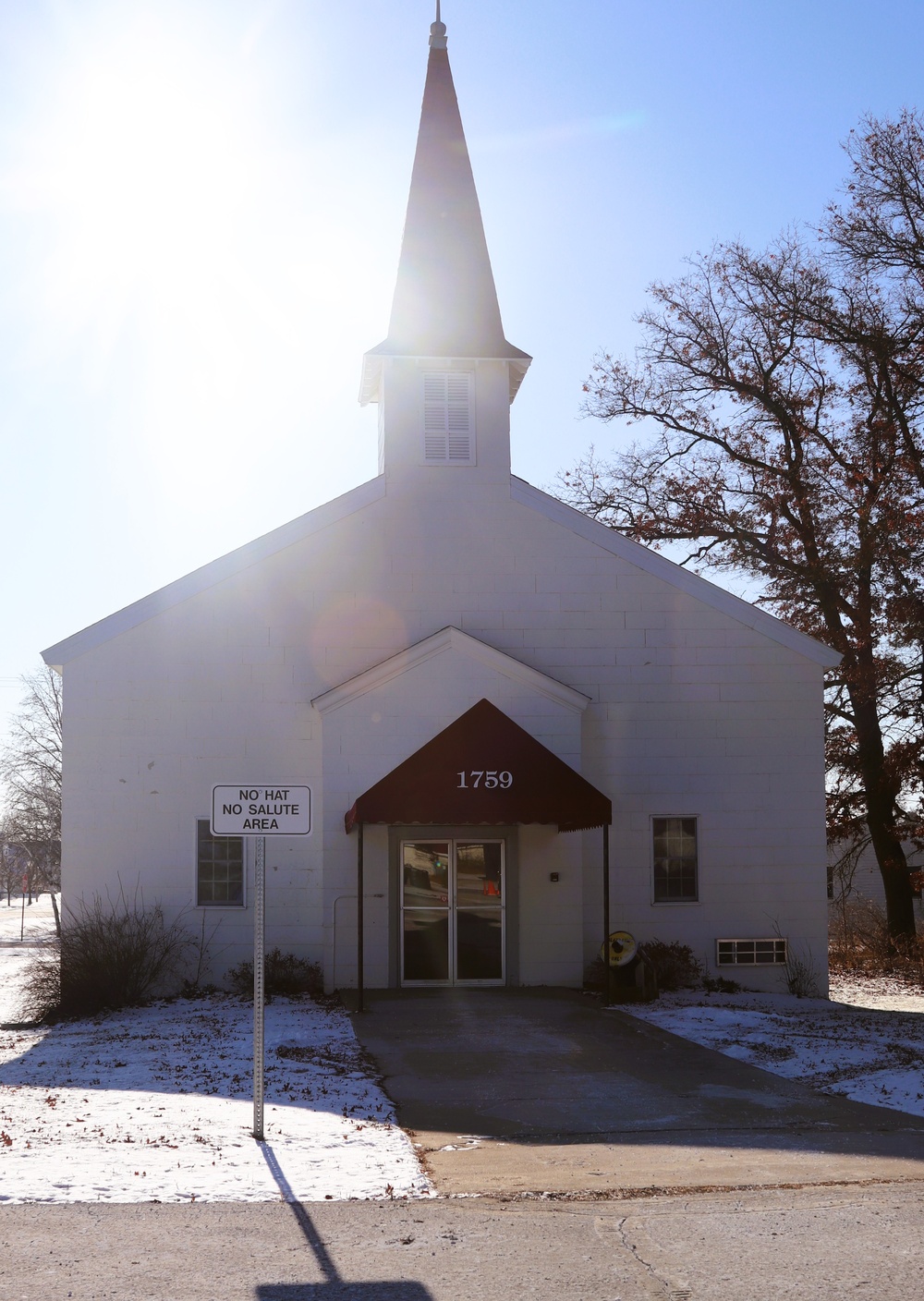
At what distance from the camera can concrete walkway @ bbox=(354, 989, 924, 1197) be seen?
8656 mm

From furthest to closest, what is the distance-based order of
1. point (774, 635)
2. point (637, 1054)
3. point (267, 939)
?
point (774, 635), point (267, 939), point (637, 1054)

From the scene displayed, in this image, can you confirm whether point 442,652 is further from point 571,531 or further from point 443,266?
point 443,266

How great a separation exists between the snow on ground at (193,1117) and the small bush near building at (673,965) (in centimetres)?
518

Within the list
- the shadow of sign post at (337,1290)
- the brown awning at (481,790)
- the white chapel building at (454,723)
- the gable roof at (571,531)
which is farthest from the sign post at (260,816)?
the gable roof at (571,531)

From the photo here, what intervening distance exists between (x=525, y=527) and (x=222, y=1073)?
10.4 meters

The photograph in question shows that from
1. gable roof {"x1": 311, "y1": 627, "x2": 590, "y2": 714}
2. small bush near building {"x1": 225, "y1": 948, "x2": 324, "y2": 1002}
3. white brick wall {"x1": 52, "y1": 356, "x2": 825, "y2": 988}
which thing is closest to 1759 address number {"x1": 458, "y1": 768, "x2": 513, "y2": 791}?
white brick wall {"x1": 52, "y1": 356, "x2": 825, "y2": 988}

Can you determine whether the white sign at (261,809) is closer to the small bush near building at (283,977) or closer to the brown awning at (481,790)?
the brown awning at (481,790)

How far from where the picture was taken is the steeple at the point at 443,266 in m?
21.0

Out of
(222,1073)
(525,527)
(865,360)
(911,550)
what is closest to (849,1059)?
(222,1073)

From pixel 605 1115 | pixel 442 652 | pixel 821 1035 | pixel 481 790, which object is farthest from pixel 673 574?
pixel 605 1115

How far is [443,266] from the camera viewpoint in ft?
71.5

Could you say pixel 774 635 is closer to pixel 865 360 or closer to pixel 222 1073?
pixel 865 360

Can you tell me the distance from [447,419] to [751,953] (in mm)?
9435

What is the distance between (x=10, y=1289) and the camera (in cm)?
605
